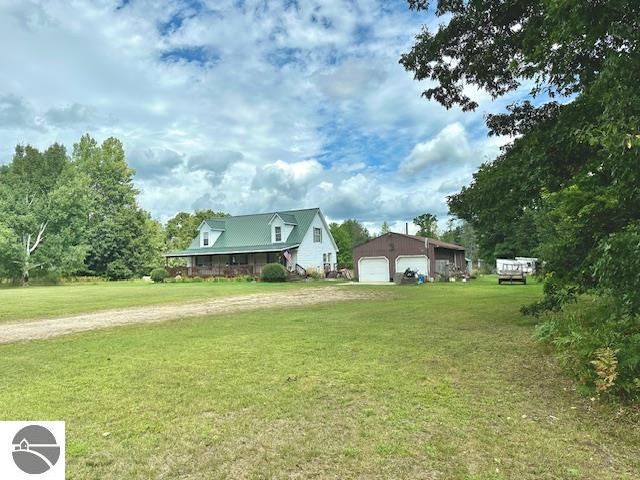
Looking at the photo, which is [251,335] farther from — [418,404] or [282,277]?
[282,277]

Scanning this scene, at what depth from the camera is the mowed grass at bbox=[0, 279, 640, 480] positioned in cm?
333

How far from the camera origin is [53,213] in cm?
4100

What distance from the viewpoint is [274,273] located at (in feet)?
109

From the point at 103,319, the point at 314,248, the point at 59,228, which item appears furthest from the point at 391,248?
the point at 59,228

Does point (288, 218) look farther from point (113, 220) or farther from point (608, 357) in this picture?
point (608, 357)

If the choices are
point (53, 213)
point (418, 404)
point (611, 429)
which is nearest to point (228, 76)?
point (418, 404)

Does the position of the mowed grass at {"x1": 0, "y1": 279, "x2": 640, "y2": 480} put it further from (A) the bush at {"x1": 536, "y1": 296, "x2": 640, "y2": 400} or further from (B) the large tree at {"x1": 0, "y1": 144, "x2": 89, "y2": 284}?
(B) the large tree at {"x1": 0, "y1": 144, "x2": 89, "y2": 284}

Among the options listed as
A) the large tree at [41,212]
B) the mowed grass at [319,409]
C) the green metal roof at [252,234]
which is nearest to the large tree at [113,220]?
the large tree at [41,212]

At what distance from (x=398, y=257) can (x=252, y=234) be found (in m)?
14.9

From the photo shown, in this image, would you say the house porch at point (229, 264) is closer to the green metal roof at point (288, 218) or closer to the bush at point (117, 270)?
the green metal roof at point (288, 218)

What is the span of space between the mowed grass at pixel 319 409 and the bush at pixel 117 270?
40558 mm

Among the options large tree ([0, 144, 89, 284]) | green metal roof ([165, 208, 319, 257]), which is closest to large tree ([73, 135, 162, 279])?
large tree ([0, 144, 89, 284])

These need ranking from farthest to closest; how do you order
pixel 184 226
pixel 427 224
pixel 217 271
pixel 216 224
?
pixel 427 224 < pixel 184 226 < pixel 216 224 < pixel 217 271

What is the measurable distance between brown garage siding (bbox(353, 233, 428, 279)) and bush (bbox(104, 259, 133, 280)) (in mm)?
25900
